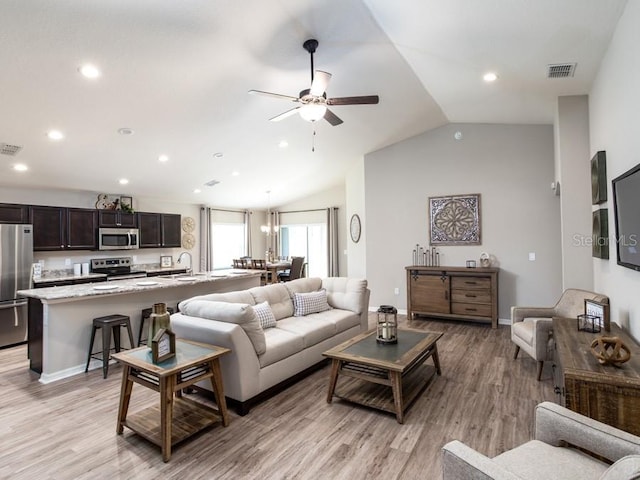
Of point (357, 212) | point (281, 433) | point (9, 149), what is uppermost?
point (9, 149)

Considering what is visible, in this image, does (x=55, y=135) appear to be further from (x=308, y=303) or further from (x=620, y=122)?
(x=620, y=122)

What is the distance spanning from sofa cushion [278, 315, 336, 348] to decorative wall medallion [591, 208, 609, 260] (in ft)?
8.88

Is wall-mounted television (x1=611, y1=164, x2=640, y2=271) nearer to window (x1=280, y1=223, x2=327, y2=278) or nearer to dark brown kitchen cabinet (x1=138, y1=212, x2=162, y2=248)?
dark brown kitchen cabinet (x1=138, y1=212, x2=162, y2=248)

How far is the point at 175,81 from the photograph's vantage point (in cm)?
358

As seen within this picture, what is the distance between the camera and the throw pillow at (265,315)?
3.78 m

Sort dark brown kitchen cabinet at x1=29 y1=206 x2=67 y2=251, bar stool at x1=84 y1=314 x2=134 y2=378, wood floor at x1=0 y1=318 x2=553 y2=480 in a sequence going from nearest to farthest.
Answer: wood floor at x1=0 y1=318 x2=553 y2=480 → bar stool at x1=84 y1=314 x2=134 y2=378 → dark brown kitchen cabinet at x1=29 y1=206 x2=67 y2=251

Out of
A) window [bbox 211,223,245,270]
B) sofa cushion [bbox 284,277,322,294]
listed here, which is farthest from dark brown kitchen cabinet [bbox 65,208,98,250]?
sofa cushion [bbox 284,277,322,294]

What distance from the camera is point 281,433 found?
2.62m

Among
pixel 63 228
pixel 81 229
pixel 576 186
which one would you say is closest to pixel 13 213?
pixel 63 228

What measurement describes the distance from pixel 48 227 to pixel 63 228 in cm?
21

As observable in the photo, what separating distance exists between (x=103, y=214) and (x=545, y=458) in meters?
6.79

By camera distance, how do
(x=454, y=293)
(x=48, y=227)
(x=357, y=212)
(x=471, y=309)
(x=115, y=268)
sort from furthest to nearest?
(x=357, y=212)
(x=115, y=268)
(x=454, y=293)
(x=471, y=309)
(x=48, y=227)

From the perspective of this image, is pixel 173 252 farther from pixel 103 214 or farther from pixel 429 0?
pixel 429 0

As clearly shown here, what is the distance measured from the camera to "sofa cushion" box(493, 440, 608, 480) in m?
1.43
